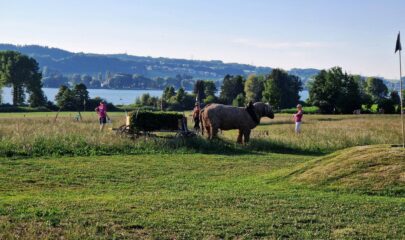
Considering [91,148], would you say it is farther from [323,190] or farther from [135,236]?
[135,236]

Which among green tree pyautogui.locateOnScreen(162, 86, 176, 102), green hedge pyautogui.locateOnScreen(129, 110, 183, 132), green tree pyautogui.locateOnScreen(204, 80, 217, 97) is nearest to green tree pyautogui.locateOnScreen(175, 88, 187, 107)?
green tree pyautogui.locateOnScreen(162, 86, 176, 102)

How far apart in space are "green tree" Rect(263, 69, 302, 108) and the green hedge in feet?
245

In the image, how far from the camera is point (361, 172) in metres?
13.5

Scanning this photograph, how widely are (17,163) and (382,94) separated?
147579 millimetres

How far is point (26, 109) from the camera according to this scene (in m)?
86.2

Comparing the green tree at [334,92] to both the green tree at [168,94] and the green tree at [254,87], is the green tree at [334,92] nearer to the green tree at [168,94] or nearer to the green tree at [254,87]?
the green tree at [254,87]

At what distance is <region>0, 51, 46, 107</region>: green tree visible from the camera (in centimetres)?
10331

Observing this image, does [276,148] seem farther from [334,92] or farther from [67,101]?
[67,101]

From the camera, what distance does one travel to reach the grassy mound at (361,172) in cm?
1275

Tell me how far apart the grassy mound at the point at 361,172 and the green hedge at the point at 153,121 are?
11.8m

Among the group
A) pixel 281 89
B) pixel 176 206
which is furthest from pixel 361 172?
pixel 281 89

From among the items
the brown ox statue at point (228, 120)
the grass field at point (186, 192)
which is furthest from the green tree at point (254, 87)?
the grass field at point (186, 192)

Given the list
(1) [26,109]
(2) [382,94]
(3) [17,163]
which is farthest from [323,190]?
(2) [382,94]

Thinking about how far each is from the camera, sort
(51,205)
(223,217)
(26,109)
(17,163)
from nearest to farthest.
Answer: (223,217)
(51,205)
(17,163)
(26,109)
